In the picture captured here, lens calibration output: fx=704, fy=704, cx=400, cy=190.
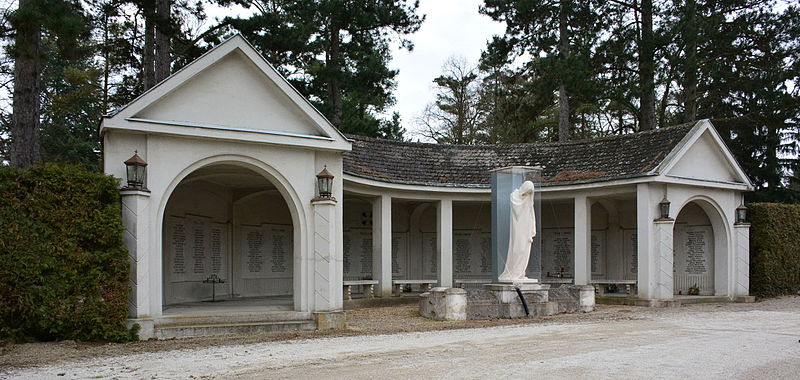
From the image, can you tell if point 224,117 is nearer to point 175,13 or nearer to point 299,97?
point 299,97

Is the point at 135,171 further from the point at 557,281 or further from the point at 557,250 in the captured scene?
the point at 557,250

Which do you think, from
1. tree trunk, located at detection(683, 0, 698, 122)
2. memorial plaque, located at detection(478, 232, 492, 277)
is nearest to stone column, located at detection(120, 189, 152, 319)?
memorial plaque, located at detection(478, 232, 492, 277)

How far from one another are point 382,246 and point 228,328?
272 inches

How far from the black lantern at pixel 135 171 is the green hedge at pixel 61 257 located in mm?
258

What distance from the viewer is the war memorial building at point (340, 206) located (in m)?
12.3

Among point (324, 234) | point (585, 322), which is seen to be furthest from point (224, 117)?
point (585, 322)

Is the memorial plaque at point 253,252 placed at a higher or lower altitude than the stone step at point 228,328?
higher

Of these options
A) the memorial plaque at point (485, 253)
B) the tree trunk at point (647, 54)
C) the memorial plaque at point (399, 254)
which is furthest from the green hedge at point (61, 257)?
the tree trunk at point (647, 54)

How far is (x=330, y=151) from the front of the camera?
13969mm

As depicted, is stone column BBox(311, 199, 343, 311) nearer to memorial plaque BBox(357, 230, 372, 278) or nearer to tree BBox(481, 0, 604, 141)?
memorial plaque BBox(357, 230, 372, 278)

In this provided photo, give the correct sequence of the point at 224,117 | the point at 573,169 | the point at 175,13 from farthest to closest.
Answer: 1. the point at 175,13
2. the point at 573,169
3. the point at 224,117

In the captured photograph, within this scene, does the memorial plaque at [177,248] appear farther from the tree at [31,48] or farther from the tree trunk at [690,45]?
the tree trunk at [690,45]

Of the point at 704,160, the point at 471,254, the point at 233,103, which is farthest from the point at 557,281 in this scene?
the point at 233,103

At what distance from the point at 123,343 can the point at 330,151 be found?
5.21 m
